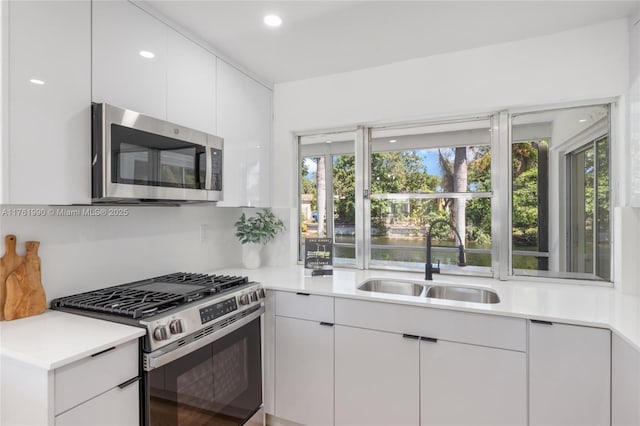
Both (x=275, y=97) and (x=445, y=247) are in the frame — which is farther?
(x=275, y=97)

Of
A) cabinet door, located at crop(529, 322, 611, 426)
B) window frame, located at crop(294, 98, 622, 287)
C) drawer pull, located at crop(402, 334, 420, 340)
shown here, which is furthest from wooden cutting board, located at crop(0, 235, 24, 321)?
cabinet door, located at crop(529, 322, 611, 426)

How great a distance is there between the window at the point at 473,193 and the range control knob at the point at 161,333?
5.40 ft

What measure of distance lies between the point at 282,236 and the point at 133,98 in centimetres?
155

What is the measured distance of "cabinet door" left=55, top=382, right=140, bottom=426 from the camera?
1.18 metres

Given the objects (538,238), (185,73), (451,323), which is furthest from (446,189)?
(185,73)

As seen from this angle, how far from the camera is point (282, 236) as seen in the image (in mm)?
2924

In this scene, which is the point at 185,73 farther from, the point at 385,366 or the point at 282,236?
the point at 385,366

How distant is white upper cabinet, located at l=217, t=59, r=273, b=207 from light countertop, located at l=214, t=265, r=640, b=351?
602 mm

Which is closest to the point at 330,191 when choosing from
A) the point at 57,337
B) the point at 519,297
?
the point at 519,297

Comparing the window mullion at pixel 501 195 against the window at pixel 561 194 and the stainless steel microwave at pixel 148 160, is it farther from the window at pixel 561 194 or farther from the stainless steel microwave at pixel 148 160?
the stainless steel microwave at pixel 148 160

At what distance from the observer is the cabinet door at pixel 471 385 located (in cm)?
161

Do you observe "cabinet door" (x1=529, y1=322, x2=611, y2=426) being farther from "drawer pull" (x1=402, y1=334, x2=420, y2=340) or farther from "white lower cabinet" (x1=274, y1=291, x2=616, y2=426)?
"drawer pull" (x1=402, y1=334, x2=420, y2=340)

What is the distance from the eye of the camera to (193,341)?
1.59 m

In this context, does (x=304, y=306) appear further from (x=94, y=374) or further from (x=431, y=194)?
(x=431, y=194)
